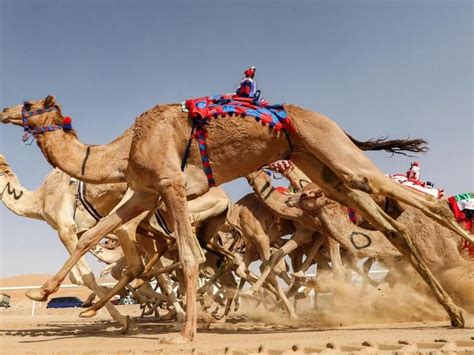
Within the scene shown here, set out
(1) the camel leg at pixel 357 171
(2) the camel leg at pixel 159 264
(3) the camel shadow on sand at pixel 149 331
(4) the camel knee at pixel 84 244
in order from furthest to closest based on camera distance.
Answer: (2) the camel leg at pixel 159 264 < (3) the camel shadow on sand at pixel 149 331 < (1) the camel leg at pixel 357 171 < (4) the camel knee at pixel 84 244

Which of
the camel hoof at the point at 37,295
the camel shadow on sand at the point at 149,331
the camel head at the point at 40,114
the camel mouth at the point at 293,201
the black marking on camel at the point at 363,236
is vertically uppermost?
the camel head at the point at 40,114

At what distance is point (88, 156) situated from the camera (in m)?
6.14

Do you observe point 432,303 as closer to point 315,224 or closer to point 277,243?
point 315,224

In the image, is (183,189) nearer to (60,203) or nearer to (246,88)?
(246,88)

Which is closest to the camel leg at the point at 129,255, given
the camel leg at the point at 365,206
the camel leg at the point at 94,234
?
the camel leg at the point at 94,234

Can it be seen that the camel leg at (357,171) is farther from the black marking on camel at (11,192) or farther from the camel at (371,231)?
the black marking on camel at (11,192)

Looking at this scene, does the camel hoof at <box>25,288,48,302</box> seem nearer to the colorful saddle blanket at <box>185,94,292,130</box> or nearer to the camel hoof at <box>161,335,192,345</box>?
the camel hoof at <box>161,335,192,345</box>

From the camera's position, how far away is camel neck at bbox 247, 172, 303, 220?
11531 millimetres

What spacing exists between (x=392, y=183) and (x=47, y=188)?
571 cm

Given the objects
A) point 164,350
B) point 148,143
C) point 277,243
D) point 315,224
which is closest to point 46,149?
point 148,143

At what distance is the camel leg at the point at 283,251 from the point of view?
32.0ft

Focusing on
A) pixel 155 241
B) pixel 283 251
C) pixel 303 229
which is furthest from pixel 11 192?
pixel 303 229

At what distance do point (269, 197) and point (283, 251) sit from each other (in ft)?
5.22

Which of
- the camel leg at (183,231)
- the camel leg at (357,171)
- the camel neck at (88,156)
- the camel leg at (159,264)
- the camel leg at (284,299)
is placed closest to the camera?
the camel leg at (183,231)
